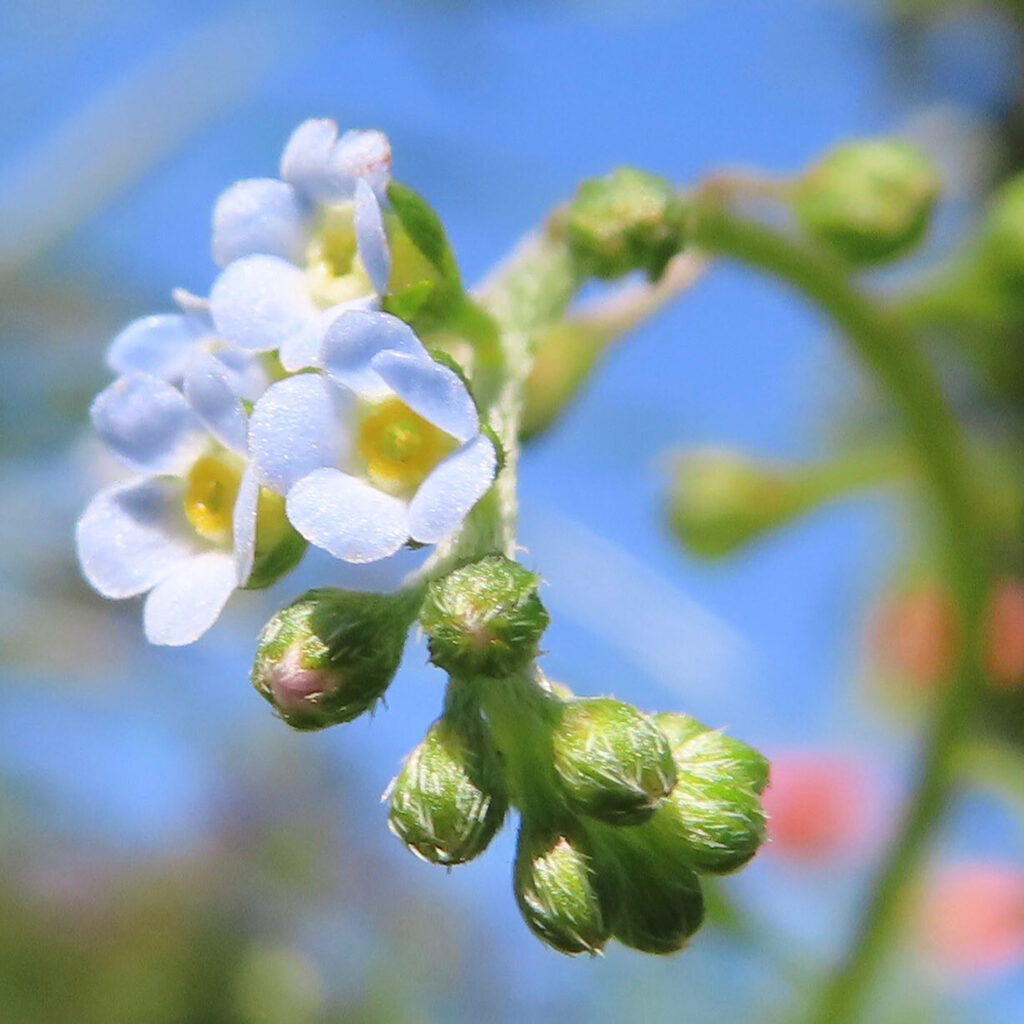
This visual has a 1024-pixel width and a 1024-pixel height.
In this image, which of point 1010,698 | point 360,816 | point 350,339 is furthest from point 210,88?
point 350,339

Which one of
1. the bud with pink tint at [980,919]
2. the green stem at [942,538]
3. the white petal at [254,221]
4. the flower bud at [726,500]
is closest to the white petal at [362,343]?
the white petal at [254,221]

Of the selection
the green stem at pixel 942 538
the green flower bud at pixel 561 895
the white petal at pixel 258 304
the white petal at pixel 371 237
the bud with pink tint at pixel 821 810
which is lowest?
the green flower bud at pixel 561 895

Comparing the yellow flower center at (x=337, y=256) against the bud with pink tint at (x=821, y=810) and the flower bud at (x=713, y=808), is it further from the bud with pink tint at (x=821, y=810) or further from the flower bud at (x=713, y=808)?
the bud with pink tint at (x=821, y=810)

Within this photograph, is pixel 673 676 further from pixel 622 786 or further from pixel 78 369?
pixel 622 786

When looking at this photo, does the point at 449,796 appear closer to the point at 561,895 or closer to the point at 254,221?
the point at 561,895

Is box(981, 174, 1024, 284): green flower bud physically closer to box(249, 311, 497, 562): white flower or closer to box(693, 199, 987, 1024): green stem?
box(693, 199, 987, 1024): green stem

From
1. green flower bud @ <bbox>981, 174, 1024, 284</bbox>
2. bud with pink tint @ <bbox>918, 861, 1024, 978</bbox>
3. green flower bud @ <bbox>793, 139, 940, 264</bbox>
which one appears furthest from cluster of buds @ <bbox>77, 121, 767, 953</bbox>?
bud with pink tint @ <bbox>918, 861, 1024, 978</bbox>

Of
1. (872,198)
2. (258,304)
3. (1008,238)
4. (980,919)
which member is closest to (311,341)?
(258,304)
